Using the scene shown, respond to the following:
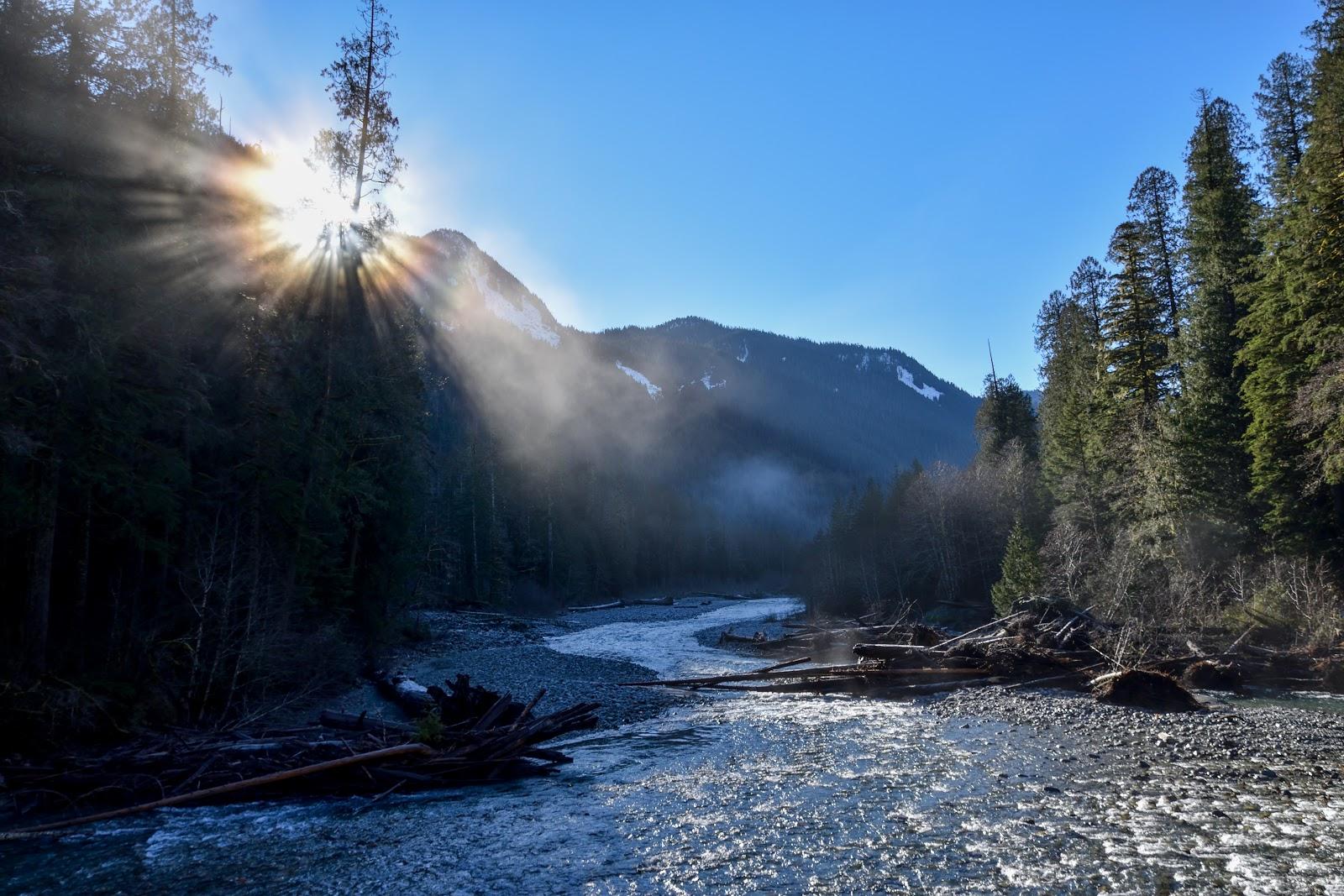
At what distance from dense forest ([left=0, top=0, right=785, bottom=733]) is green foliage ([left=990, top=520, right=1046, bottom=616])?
97.7 feet

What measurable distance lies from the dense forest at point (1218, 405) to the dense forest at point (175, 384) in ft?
79.4

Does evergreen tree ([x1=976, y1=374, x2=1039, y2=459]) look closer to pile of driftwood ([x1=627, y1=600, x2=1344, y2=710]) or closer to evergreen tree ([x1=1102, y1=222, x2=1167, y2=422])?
evergreen tree ([x1=1102, y1=222, x2=1167, y2=422])

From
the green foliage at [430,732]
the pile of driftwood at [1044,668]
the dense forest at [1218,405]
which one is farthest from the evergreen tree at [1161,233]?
the green foliage at [430,732]

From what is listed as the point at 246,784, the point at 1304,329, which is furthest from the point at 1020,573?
the point at 246,784

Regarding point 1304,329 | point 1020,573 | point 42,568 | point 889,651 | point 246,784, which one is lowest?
point 889,651

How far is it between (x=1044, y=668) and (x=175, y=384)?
75.0ft

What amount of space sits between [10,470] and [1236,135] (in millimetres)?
45194

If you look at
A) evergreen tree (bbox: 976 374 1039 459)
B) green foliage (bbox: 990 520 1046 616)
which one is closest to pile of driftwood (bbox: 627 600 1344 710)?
green foliage (bbox: 990 520 1046 616)

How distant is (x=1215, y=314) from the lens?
2852 cm

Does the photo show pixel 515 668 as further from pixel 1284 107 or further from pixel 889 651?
pixel 1284 107

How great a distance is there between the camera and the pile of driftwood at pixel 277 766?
9.35 m

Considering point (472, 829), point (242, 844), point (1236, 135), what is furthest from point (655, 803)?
point (1236, 135)

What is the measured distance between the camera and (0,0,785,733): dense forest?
11703mm

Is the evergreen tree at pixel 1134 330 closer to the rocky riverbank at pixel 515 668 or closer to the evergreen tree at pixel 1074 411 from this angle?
the evergreen tree at pixel 1074 411
